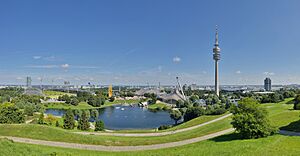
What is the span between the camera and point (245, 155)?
20.7 meters

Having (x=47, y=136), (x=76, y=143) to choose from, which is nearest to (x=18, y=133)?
(x=47, y=136)

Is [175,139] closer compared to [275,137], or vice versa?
[275,137]

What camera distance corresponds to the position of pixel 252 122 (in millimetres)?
28875

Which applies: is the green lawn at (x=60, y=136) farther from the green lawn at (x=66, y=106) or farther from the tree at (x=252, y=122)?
the green lawn at (x=66, y=106)

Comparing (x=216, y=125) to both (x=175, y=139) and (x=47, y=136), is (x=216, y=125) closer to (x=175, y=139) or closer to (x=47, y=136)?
(x=175, y=139)

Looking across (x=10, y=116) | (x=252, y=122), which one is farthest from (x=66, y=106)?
(x=252, y=122)

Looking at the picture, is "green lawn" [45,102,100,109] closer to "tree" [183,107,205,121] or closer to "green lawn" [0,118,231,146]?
"tree" [183,107,205,121]

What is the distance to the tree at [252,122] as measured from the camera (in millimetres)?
28688

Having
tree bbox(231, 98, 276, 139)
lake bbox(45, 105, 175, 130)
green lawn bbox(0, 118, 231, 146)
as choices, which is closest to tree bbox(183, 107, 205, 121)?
lake bbox(45, 105, 175, 130)

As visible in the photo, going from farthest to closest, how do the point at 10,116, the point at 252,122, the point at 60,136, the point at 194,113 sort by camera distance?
the point at 194,113 → the point at 10,116 → the point at 60,136 → the point at 252,122

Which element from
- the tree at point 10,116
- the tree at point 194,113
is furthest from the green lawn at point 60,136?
the tree at point 194,113

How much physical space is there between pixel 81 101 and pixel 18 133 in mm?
126493

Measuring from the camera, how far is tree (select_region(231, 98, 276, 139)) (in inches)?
1129

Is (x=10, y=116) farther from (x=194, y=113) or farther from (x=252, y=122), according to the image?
(x=194, y=113)
